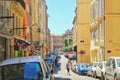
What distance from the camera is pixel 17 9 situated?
138 ft

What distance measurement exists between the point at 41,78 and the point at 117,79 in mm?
9421

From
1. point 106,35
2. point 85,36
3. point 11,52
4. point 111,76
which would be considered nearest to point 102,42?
point 106,35

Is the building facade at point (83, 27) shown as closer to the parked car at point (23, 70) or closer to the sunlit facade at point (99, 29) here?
the sunlit facade at point (99, 29)

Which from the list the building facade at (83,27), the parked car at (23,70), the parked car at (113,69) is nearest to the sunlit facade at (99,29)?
the building facade at (83,27)

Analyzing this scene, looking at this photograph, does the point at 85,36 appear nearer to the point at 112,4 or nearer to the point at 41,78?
the point at 112,4

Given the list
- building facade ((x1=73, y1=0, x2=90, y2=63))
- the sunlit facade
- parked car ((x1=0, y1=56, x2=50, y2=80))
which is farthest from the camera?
building facade ((x1=73, y1=0, x2=90, y2=63))

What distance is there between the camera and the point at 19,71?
11.8 m

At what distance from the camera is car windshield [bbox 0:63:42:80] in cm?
1159

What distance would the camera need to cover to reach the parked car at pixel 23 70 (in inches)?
453

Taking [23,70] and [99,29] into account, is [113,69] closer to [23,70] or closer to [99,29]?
[23,70]

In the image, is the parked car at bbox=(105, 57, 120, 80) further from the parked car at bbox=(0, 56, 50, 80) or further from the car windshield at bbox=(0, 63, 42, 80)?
the car windshield at bbox=(0, 63, 42, 80)

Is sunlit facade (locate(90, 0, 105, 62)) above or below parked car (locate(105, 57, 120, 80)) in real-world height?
above

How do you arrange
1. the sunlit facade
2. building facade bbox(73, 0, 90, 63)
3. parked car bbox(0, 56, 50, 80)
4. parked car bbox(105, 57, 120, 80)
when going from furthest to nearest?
building facade bbox(73, 0, 90, 63)
the sunlit facade
parked car bbox(105, 57, 120, 80)
parked car bbox(0, 56, 50, 80)

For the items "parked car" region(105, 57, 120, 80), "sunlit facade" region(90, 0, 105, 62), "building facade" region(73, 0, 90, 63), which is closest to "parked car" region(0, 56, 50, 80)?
"parked car" region(105, 57, 120, 80)
